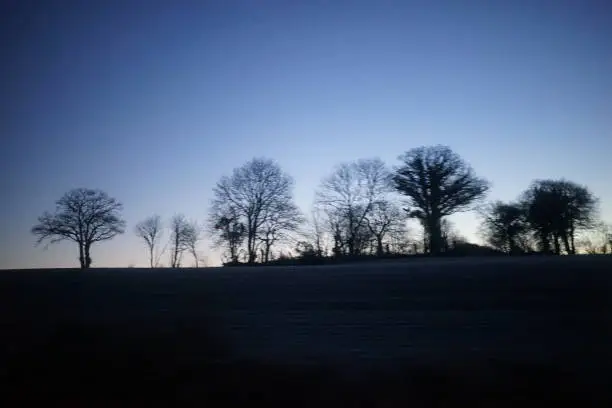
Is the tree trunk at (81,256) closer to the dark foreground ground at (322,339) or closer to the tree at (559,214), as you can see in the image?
the dark foreground ground at (322,339)

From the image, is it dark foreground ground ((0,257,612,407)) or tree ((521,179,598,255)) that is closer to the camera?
dark foreground ground ((0,257,612,407))

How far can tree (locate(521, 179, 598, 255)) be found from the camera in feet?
137

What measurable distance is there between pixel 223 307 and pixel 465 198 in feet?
143

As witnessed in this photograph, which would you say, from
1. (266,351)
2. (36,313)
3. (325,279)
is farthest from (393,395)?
(36,313)

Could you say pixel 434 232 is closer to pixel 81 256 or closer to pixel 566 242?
pixel 566 242

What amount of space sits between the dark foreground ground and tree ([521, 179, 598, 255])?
3145cm

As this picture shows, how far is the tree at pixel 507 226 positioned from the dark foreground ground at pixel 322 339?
34306 mm

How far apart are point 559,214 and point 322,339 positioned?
40.9 metres

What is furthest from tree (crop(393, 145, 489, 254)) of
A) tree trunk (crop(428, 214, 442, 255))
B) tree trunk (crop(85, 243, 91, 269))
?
tree trunk (crop(85, 243, 91, 269))

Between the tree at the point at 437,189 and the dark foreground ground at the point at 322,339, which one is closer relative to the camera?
the dark foreground ground at the point at 322,339

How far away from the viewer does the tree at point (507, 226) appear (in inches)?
1794

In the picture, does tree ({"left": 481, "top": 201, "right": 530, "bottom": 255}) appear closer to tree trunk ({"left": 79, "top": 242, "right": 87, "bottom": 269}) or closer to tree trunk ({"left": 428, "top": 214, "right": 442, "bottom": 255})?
tree trunk ({"left": 428, "top": 214, "right": 442, "bottom": 255})

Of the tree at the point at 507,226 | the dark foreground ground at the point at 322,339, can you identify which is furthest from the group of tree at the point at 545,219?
the dark foreground ground at the point at 322,339

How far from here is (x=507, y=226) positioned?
47.8 m
